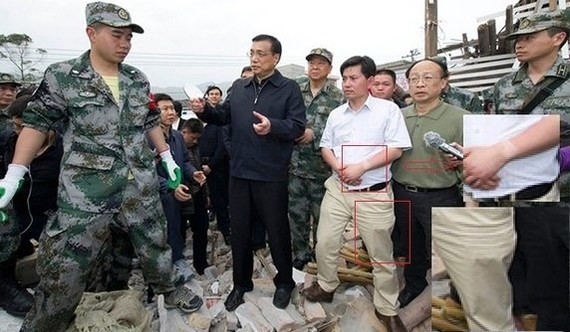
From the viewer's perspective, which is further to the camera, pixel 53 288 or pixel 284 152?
pixel 284 152

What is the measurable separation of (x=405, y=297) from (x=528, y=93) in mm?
1379

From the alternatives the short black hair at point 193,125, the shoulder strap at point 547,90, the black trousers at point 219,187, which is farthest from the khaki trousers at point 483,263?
the black trousers at point 219,187

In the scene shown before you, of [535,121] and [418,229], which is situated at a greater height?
[535,121]

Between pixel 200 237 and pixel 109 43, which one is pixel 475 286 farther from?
pixel 200 237

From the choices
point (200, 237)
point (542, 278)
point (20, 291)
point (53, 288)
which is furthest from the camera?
point (200, 237)

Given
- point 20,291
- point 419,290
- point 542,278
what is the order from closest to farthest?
point 542,278 → point 419,290 → point 20,291

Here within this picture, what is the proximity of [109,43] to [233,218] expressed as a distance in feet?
4.62

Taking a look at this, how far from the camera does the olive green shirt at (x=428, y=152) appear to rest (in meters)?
2.39

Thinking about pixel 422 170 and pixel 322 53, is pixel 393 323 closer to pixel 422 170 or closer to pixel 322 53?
pixel 422 170

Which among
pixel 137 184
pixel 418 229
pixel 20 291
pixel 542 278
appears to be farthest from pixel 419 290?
pixel 20 291

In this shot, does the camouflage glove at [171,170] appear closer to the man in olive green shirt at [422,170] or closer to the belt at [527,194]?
the man in olive green shirt at [422,170]

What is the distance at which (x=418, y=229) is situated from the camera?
100 inches

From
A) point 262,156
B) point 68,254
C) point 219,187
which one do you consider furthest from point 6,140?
point 219,187

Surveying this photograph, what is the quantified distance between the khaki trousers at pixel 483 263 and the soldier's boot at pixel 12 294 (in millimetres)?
2865
